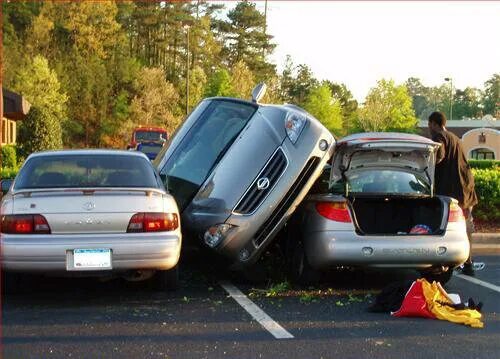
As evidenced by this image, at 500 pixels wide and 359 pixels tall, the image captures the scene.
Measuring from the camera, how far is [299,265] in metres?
7.55

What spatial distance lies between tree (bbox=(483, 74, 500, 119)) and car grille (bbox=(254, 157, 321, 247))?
255 ft

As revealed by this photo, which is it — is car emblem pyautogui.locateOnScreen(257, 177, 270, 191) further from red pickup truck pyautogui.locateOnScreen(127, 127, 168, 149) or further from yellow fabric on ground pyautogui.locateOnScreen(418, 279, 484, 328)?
red pickup truck pyautogui.locateOnScreen(127, 127, 168, 149)

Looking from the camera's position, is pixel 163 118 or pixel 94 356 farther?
pixel 163 118

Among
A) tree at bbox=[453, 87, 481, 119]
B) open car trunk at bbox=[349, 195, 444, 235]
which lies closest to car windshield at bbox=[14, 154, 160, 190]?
open car trunk at bbox=[349, 195, 444, 235]

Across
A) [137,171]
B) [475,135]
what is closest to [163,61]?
[475,135]

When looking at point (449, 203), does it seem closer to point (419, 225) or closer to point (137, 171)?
point (419, 225)

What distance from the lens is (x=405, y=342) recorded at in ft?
17.8

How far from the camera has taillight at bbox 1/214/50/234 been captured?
20.4 feet

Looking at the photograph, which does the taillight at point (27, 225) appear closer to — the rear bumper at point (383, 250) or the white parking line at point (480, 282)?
the rear bumper at point (383, 250)

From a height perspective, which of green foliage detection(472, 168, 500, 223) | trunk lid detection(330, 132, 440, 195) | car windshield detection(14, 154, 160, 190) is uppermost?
trunk lid detection(330, 132, 440, 195)

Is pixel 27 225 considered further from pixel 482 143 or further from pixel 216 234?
pixel 482 143

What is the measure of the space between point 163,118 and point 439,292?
163 feet

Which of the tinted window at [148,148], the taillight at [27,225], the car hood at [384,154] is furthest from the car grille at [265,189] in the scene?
the tinted window at [148,148]

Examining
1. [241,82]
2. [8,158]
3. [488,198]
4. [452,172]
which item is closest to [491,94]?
[241,82]
